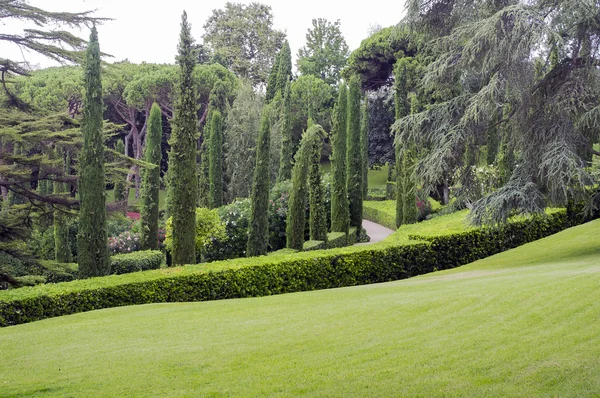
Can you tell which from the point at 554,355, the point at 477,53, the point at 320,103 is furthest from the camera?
the point at 320,103

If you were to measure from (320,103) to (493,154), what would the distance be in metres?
20.8

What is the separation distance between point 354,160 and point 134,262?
12337mm

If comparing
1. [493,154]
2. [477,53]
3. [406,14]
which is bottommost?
[493,154]

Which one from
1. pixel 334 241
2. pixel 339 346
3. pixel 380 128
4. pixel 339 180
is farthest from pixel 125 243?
pixel 380 128

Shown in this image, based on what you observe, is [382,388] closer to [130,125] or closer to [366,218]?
[366,218]

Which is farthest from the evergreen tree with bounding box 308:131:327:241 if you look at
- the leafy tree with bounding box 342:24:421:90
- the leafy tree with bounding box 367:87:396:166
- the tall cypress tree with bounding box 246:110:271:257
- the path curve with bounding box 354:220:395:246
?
the leafy tree with bounding box 367:87:396:166

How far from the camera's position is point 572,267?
1255cm

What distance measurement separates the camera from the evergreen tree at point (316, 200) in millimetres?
21828

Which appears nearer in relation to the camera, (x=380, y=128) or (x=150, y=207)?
(x=150, y=207)

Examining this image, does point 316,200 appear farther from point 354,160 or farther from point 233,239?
point 354,160

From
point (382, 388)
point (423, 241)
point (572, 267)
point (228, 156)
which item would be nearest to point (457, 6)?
point (423, 241)

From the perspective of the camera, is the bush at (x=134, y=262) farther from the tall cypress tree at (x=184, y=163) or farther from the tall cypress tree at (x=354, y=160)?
the tall cypress tree at (x=354, y=160)

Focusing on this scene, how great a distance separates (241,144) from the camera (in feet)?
112

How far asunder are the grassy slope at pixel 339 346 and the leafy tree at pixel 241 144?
2217 centimetres
